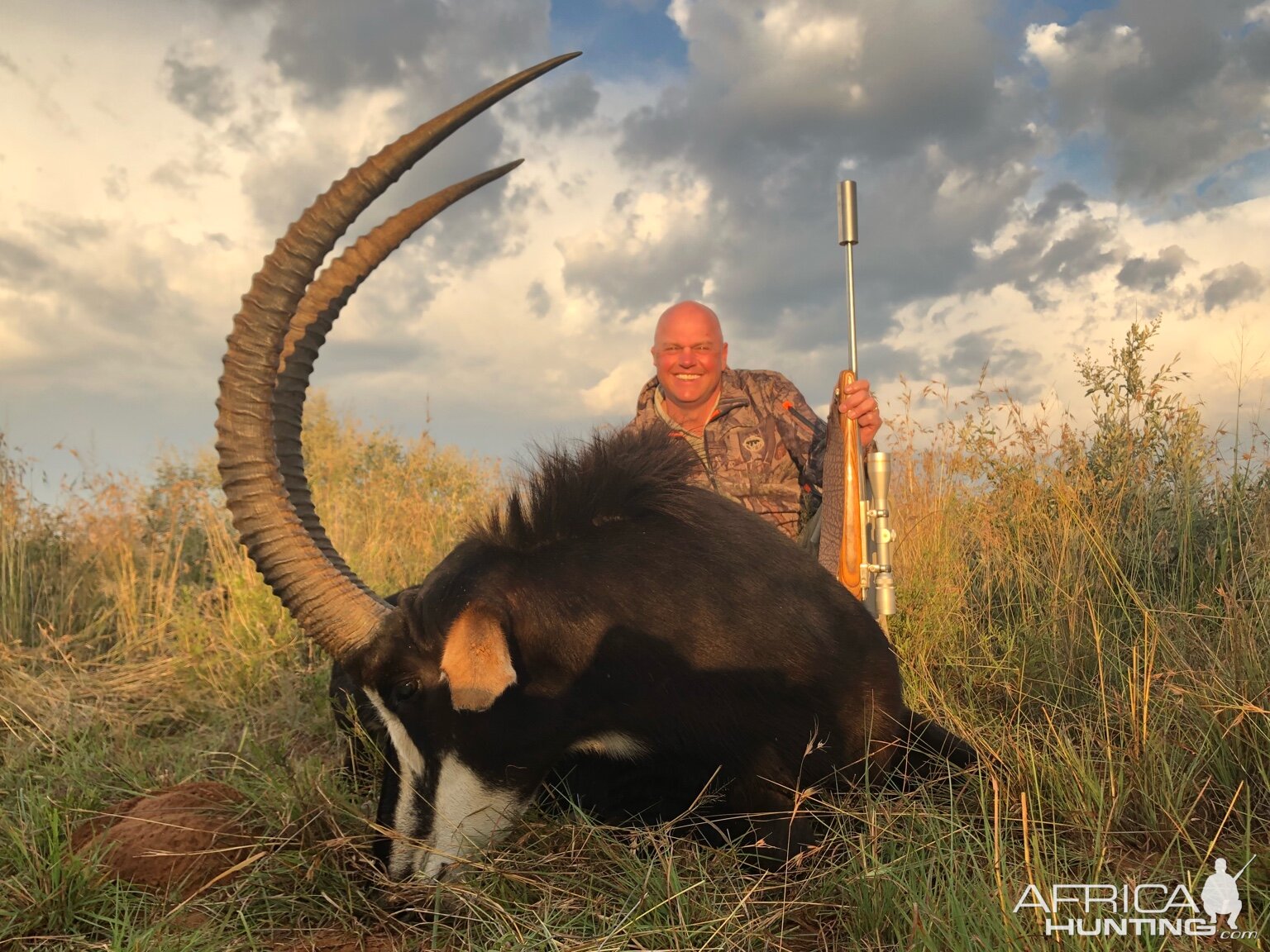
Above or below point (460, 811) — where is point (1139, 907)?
below

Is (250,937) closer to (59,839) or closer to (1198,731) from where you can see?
(59,839)

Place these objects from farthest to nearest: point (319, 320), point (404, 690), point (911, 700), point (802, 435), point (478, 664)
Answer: point (802, 435), point (911, 700), point (319, 320), point (404, 690), point (478, 664)

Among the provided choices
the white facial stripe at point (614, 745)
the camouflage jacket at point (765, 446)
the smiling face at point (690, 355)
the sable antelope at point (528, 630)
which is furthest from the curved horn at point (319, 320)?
the camouflage jacket at point (765, 446)

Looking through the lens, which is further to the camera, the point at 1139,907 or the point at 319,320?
the point at 319,320

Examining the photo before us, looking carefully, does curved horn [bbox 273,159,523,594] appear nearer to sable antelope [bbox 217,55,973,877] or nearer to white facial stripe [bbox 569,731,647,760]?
sable antelope [bbox 217,55,973,877]

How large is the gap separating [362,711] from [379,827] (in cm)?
121

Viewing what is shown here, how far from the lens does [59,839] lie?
3127mm

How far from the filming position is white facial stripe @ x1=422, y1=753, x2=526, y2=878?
266 cm

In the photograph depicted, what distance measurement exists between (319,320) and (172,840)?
165 cm

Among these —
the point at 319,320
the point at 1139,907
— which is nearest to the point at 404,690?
the point at 319,320

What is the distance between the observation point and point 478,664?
2.59 meters

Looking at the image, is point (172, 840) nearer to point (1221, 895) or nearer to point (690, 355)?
point (1221, 895)

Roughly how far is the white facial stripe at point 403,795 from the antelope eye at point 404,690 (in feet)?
0.20

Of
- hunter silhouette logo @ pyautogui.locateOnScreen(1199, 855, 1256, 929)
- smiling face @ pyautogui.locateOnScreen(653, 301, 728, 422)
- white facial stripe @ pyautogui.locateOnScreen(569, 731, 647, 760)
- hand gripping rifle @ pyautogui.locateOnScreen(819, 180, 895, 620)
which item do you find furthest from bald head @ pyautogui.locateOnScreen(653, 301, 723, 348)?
hunter silhouette logo @ pyautogui.locateOnScreen(1199, 855, 1256, 929)
